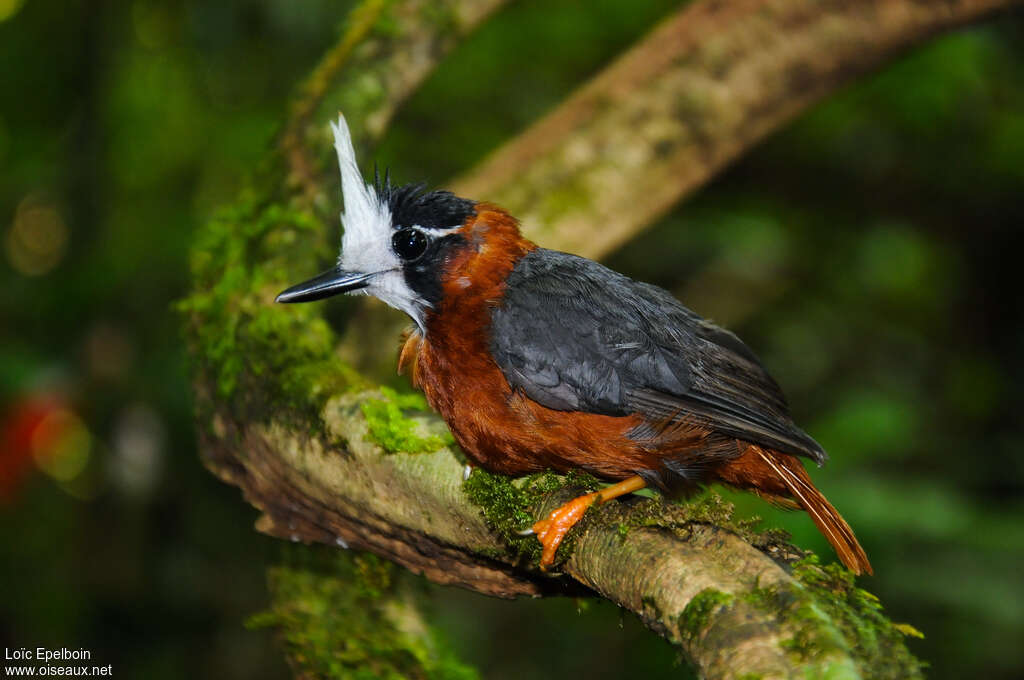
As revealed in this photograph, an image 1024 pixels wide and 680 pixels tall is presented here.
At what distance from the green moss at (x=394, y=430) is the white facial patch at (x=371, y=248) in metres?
0.32

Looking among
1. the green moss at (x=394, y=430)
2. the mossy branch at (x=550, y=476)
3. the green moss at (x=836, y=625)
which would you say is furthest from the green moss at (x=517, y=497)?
the green moss at (x=836, y=625)

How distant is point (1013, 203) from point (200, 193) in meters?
6.36

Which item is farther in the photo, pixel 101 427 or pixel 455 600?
pixel 455 600

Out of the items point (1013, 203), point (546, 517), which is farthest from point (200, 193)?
point (1013, 203)

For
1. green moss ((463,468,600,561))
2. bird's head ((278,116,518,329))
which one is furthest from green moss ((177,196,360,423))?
green moss ((463,468,600,561))

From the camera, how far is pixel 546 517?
2537mm

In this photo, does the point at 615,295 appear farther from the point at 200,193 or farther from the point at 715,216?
the point at 200,193

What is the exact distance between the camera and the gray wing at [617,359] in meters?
2.72

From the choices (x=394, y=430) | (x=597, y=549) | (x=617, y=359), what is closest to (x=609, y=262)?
(x=617, y=359)

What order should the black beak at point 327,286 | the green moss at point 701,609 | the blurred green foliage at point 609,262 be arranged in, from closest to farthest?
the green moss at point 701,609, the black beak at point 327,286, the blurred green foliage at point 609,262

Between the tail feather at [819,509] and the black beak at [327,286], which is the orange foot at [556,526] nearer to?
the tail feather at [819,509]

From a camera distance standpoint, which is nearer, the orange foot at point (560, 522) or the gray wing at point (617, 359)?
the orange foot at point (560, 522)

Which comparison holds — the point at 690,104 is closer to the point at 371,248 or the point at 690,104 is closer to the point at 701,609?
the point at 371,248

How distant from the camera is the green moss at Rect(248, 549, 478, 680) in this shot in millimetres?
3006
